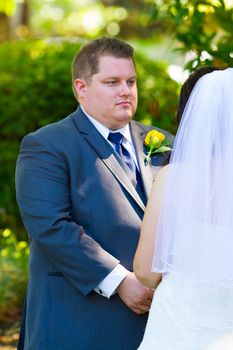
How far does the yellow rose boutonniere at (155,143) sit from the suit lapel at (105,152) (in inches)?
5.8

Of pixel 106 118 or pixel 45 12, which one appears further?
pixel 45 12

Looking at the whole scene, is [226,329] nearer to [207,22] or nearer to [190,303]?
[190,303]

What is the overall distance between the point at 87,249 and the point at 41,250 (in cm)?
Result: 29

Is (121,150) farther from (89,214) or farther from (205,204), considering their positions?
(205,204)

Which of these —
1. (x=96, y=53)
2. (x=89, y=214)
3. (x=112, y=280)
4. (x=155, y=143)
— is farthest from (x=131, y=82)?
(x=112, y=280)

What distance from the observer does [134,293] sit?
384 centimetres

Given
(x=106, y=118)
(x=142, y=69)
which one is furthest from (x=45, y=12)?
(x=106, y=118)

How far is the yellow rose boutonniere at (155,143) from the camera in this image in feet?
13.2

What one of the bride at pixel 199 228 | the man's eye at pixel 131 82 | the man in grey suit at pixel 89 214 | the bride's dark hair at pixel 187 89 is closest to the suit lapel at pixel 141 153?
the man in grey suit at pixel 89 214

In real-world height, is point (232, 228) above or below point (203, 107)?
below

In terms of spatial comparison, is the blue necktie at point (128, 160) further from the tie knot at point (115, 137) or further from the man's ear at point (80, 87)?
the man's ear at point (80, 87)

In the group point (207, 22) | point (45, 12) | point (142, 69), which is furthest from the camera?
point (45, 12)

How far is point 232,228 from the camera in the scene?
3180 millimetres

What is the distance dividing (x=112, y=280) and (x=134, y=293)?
0.12 m
